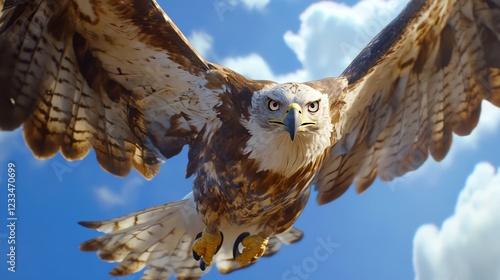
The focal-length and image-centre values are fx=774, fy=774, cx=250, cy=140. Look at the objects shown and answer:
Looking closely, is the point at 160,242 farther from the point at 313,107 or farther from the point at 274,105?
the point at 313,107

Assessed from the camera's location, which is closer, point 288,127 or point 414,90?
point 288,127

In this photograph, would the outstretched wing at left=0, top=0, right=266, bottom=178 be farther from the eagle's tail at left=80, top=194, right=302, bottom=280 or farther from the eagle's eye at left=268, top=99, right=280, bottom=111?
the eagle's tail at left=80, top=194, right=302, bottom=280

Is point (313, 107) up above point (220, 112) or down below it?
below

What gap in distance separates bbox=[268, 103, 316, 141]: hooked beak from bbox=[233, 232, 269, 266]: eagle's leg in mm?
1362

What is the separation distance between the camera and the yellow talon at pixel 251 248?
628cm

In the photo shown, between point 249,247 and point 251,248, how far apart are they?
2 centimetres

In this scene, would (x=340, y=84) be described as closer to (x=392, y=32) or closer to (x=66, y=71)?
(x=392, y=32)

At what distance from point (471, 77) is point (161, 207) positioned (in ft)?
9.61

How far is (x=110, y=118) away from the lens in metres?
6.50

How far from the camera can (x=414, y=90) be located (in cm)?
681

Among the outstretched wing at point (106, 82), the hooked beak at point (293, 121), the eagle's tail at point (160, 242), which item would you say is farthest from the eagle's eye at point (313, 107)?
the eagle's tail at point (160, 242)

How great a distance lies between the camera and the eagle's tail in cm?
683

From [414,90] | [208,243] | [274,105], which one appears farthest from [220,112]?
[414,90]

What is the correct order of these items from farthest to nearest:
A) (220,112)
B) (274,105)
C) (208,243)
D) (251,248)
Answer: (251,248)
(208,243)
(220,112)
(274,105)
